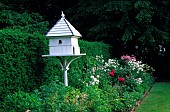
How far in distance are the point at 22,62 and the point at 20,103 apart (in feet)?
3.62

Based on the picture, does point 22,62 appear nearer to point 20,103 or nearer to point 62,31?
point 20,103

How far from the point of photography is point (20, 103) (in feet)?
22.6

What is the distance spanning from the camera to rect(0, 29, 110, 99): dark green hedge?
23.1 feet

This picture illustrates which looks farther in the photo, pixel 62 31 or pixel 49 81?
pixel 49 81

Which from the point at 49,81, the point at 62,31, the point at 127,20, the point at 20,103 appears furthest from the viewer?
the point at 127,20

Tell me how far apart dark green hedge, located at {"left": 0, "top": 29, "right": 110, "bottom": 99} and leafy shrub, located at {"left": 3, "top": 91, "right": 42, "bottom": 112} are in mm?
181

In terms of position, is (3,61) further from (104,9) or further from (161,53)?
(161,53)

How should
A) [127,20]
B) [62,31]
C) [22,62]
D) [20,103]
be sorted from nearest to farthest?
[20,103], [22,62], [62,31], [127,20]

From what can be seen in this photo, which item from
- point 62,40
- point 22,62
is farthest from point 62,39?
point 22,62

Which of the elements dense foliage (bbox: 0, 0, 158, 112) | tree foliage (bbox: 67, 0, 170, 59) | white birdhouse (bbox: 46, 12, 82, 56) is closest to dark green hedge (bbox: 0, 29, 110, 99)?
dense foliage (bbox: 0, 0, 158, 112)

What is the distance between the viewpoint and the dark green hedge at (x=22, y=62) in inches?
277

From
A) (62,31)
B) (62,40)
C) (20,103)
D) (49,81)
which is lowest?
(20,103)

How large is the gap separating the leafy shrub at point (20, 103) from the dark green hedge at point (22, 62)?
181mm

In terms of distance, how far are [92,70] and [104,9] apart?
30.8ft
